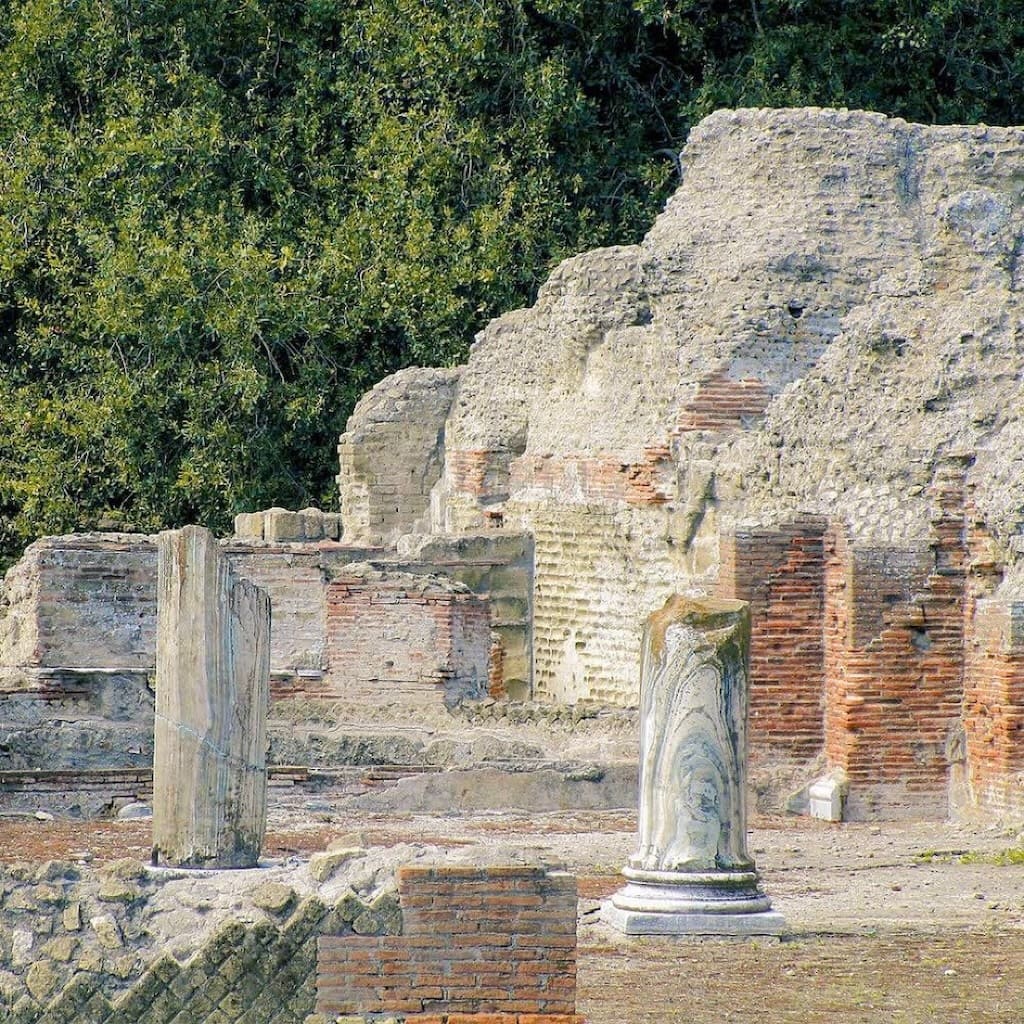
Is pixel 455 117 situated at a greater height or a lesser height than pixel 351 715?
greater

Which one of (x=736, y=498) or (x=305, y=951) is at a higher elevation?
(x=736, y=498)

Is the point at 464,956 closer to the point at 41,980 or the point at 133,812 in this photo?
the point at 41,980

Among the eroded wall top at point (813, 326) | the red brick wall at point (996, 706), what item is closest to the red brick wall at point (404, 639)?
the eroded wall top at point (813, 326)

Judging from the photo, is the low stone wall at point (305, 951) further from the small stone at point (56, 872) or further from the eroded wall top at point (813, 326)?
the eroded wall top at point (813, 326)

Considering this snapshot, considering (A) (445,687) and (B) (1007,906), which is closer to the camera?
(B) (1007,906)

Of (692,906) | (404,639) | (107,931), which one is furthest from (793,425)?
(107,931)

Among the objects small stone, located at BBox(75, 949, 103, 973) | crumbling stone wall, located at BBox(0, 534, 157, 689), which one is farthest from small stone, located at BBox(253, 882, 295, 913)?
crumbling stone wall, located at BBox(0, 534, 157, 689)

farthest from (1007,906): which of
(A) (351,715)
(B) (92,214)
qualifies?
(B) (92,214)

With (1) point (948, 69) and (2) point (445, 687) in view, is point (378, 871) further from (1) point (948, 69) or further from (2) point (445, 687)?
(1) point (948, 69)

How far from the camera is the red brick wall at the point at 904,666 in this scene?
14555mm

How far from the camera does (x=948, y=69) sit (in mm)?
27547

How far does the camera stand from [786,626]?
14992 millimetres

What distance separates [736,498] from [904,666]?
221 cm

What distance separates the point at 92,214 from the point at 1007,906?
1769 cm
